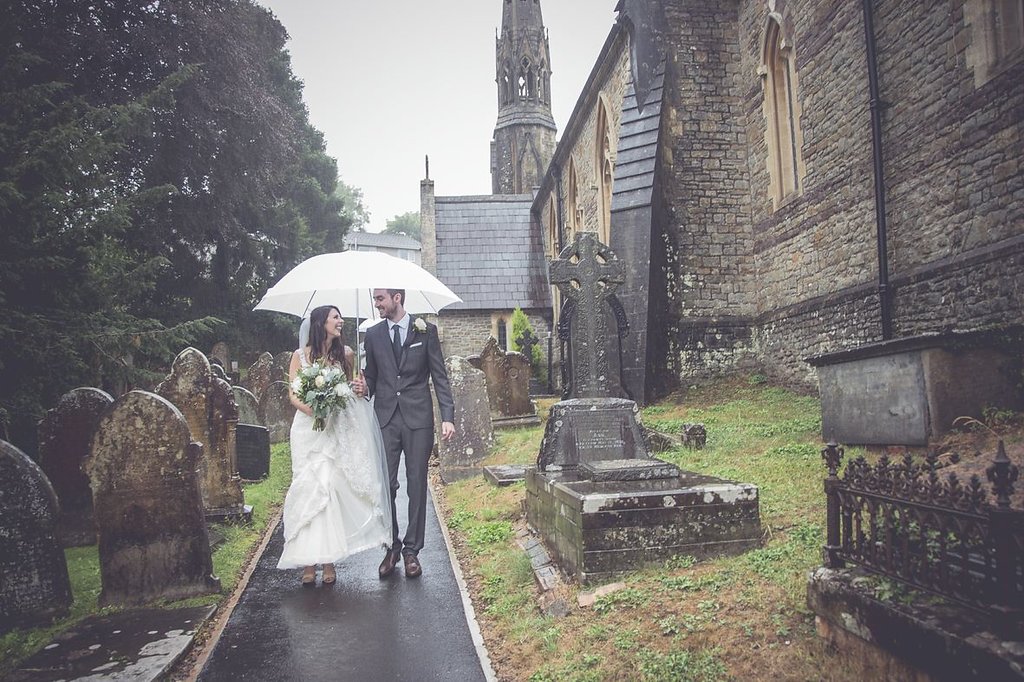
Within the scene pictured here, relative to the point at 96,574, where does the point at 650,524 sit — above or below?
above

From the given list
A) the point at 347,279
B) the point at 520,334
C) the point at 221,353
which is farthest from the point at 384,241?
the point at 347,279

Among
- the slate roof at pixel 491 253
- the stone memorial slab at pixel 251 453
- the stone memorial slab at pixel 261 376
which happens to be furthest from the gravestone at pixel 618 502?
the slate roof at pixel 491 253

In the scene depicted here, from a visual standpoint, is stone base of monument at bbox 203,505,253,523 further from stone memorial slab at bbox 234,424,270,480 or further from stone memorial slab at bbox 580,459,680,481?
stone memorial slab at bbox 580,459,680,481

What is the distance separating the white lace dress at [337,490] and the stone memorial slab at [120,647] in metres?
0.82

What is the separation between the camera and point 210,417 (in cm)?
771

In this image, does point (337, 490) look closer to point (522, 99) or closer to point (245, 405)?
point (245, 405)

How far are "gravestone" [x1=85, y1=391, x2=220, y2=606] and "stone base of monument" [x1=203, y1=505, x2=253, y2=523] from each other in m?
2.18

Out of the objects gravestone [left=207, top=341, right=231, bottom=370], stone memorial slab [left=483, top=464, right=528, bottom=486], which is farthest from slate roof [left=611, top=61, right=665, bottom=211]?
gravestone [left=207, top=341, right=231, bottom=370]

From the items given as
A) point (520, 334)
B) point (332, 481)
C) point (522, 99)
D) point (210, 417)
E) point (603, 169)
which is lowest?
point (332, 481)

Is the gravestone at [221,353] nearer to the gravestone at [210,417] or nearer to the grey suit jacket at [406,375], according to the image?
the gravestone at [210,417]

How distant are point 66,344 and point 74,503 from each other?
1.77m

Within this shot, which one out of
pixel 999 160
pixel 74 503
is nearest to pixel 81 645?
pixel 74 503

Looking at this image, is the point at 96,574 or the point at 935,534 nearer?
the point at 935,534

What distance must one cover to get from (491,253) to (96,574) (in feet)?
84.7
